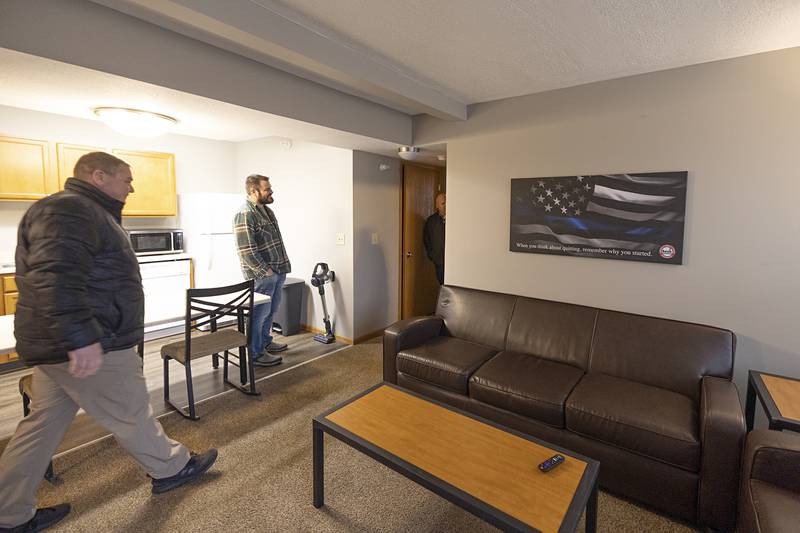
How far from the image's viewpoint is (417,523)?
1801 mm

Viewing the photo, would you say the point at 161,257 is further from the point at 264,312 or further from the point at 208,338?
the point at 208,338

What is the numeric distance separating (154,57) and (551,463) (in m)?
2.70

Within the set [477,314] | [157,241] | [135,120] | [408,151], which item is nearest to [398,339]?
[477,314]

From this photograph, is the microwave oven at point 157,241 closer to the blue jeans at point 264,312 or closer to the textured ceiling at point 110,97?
the textured ceiling at point 110,97

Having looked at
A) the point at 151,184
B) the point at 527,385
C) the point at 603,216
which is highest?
the point at 151,184

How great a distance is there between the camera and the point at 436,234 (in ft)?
15.9

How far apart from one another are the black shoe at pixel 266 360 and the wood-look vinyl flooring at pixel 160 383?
0.04m

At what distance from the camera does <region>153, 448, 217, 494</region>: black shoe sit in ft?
6.35

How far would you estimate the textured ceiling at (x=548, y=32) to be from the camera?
1810 millimetres

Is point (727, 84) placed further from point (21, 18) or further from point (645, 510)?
point (21, 18)

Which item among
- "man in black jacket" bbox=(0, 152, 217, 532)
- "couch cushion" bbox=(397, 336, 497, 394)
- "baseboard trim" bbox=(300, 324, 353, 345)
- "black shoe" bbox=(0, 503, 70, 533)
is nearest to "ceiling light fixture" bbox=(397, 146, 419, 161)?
"couch cushion" bbox=(397, 336, 497, 394)

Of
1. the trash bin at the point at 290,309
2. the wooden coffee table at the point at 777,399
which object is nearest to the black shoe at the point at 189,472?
the trash bin at the point at 290,309

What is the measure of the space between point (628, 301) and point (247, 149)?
454 centimetres

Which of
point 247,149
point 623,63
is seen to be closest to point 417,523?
point 623,63
